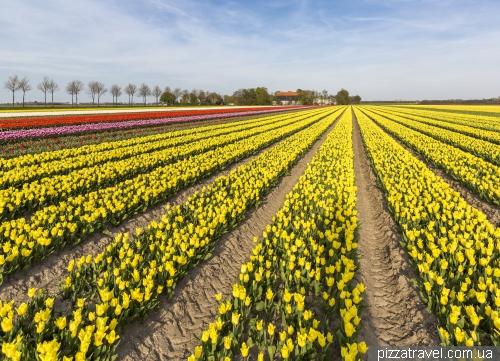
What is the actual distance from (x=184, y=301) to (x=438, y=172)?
1303cm

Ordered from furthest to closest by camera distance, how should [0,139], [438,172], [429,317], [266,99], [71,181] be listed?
[266,99] → [0,139] → [438,172] → [71,181] → [429,317]

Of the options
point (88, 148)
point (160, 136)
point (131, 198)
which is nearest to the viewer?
point (131, 198)

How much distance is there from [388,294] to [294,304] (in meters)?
2.03

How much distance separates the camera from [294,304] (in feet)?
12.0

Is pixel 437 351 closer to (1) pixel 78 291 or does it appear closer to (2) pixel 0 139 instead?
(1) pixel 78 291

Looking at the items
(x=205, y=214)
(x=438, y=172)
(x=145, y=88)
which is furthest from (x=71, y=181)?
(x=145, y=88)

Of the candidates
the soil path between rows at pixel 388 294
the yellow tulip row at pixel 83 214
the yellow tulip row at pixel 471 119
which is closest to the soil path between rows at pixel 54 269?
the yellow tulip row at pixel 83 214

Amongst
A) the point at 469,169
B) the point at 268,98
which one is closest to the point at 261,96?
the point at 268,98

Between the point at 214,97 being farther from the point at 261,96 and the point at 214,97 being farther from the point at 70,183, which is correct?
the point at 70,183

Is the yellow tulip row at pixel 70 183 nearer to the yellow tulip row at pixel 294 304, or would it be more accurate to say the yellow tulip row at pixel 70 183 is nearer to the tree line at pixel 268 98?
the yellow tulip row at pixel 294 304

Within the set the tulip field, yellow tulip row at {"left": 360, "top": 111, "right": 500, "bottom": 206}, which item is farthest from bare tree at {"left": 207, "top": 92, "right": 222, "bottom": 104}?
the tulip field

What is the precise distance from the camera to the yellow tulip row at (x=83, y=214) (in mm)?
4723

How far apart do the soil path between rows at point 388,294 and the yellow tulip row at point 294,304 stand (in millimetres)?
456

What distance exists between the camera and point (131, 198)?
24.6 feet
